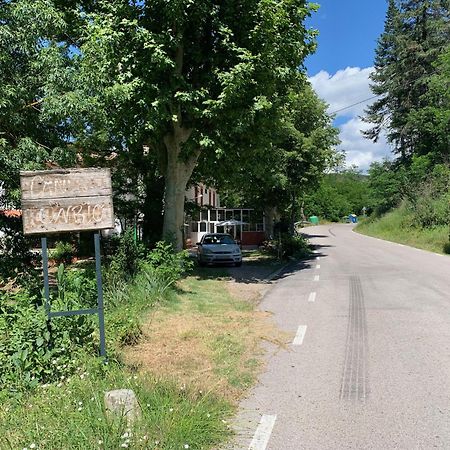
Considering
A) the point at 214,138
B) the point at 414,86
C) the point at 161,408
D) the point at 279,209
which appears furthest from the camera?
the point at 414,86

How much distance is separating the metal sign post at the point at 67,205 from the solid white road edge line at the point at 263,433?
6.54 ft

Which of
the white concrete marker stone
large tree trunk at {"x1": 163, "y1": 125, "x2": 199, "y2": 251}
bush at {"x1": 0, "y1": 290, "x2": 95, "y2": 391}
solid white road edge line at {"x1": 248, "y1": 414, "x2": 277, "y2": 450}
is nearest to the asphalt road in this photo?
solid white road edge line at {"x1": 248, "y1": 414, "x2": 277, "y2": 450}

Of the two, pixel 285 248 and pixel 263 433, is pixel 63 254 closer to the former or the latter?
pixel 285 248

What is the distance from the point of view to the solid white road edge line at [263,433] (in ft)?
13.3

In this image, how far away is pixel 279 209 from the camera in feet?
100

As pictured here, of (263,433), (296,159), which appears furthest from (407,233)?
(263,433)

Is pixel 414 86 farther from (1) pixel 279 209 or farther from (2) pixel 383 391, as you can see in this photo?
(2) pixel 383 391

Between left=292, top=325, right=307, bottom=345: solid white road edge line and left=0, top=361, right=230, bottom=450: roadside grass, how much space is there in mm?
2896

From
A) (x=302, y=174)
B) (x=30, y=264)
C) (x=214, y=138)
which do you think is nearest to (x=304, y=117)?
(x=302, y=174)

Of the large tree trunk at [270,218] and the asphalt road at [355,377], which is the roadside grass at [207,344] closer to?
the asphalt road at [355,377]

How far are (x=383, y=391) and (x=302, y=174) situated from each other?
21.6 metres

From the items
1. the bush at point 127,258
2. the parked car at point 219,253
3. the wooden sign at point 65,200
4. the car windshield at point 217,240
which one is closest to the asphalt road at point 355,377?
the wooden sign at point 65,200

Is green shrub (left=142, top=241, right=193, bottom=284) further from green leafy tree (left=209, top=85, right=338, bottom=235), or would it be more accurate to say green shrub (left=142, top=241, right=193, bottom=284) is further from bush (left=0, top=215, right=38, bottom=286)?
green leafy tree (left=209, top=85, right=338, bottom=235)

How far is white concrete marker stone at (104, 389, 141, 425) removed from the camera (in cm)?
399
